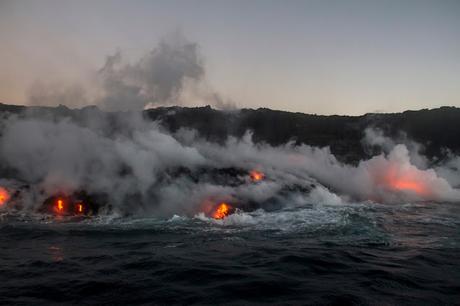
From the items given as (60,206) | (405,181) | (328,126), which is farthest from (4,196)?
(328,126)

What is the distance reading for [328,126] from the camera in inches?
4542

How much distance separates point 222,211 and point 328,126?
90.5 meters

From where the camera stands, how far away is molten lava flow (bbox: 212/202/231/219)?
29.8 m

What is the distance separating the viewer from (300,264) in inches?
657

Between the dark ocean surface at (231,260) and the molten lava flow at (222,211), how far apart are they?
1.75 m

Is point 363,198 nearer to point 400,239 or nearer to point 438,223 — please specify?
point 438,223

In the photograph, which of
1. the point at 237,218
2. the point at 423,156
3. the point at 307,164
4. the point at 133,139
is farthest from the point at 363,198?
the point at 423,156

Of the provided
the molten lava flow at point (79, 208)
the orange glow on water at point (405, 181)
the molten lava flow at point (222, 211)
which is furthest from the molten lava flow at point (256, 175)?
the orange glow on water at point (405, 181)

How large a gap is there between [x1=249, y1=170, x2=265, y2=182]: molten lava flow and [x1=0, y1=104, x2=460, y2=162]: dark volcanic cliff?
155ft

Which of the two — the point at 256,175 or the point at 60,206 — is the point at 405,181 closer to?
the point at 256,175

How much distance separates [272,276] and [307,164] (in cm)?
4623

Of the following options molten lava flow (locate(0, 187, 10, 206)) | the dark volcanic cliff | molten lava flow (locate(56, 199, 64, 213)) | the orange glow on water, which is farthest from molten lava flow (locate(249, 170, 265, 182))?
the dark volcanic cliff

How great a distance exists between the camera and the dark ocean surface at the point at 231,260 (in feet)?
42.7

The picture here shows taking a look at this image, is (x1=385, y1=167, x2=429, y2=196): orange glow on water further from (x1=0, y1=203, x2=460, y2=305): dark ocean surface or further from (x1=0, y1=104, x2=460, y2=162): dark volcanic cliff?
(x1=0, y1=104, x2=460, y2=162): dark volcanic cliff
